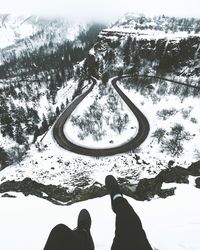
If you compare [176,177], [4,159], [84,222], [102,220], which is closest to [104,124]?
[4,159]

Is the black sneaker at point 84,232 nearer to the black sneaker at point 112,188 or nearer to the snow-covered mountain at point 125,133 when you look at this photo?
the black sneaker at point 112,188

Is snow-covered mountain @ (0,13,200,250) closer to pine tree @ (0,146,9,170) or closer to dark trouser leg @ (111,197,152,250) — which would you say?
pine tree @ (0,146,9,170)

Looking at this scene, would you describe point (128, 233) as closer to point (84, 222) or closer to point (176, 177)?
point (84, 222)

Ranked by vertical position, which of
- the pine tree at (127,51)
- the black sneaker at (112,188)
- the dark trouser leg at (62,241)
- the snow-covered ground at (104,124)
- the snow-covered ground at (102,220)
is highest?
the dark trouser leg at (62,241)

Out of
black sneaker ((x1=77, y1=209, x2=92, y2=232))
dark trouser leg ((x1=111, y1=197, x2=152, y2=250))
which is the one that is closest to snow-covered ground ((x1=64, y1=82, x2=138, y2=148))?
black sneaker ((x1=77, y1=209, x2=92, y2=232))

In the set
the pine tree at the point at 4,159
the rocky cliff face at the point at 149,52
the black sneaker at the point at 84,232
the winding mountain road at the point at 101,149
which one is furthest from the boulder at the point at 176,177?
the rocky cliff face at the point at 149,52
